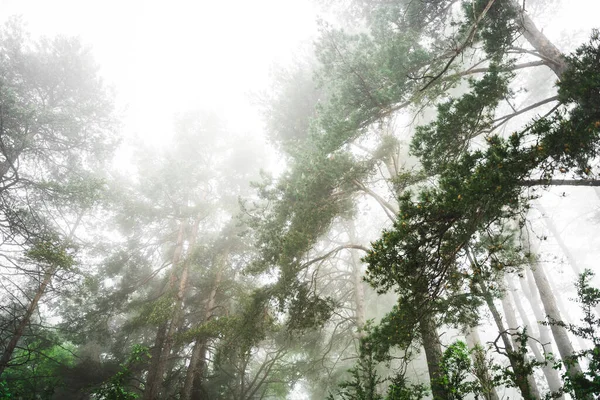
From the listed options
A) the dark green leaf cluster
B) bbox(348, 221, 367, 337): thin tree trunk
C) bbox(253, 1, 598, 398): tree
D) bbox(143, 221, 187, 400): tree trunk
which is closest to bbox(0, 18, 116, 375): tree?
bbox(143, 221, 187, 400): tree trunk

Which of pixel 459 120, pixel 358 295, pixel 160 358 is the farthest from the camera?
pixel 358 295

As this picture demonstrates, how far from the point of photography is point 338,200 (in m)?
8.40

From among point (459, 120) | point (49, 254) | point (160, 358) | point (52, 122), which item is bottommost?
point (160, 358)

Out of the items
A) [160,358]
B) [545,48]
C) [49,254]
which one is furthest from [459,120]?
[160,358]

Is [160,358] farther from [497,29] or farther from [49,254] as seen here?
[497,29]

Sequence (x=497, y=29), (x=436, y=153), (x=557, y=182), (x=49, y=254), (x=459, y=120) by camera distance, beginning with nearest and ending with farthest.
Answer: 1. (x=557, y=182)
2. (x=459, y=120)
3. (x=436, y=153)
4. (x=497, y=29)
5. (x=49, y=254)

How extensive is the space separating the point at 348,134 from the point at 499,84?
9.76 ft

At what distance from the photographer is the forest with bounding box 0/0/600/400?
3.78 meters

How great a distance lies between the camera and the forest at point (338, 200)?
3.78 metres

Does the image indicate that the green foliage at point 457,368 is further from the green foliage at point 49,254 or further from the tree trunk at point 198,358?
the green foliage at point 49,254

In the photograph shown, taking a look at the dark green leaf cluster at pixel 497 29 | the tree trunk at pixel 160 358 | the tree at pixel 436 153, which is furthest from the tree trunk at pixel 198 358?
the dark green leaf cluster at pixel 497 29

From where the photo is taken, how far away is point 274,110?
11.6 metres

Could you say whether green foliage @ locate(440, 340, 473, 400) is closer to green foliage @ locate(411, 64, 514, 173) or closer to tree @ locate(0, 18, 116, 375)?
green foliage @ locate(411, 64, 514, 173)

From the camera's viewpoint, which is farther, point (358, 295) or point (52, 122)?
point (358, 295)
